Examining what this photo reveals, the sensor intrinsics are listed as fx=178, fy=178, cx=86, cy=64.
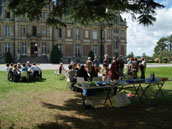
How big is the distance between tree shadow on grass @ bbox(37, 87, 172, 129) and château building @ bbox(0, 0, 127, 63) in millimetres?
25035

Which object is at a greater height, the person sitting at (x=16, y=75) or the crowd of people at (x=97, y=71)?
the crowd of people at (x=97, y=71)

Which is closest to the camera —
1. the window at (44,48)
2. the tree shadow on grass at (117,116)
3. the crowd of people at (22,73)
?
the tree shadow on grass at (117,116)

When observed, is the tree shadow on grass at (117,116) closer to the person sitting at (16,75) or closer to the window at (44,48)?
the person sitting at (16,75)

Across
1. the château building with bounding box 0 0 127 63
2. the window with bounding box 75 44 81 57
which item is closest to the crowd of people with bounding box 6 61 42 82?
the château building with bounding box 0 0 127 63

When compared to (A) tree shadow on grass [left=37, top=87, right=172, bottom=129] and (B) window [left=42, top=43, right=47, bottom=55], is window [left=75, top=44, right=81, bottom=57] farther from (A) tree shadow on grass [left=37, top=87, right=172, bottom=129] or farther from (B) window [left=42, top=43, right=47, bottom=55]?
(A) tree shadow on grass [left=37, top=87, right=172, bottom=129]

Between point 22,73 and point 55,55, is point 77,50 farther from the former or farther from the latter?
point 22,73

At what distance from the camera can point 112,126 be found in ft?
14.8

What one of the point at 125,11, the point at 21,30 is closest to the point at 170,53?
the point at 21,30

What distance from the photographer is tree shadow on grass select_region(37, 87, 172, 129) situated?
4.57m

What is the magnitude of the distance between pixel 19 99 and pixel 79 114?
297 centimetres

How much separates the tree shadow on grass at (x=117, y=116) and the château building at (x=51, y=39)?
25035 mm

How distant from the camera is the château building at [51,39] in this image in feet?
108

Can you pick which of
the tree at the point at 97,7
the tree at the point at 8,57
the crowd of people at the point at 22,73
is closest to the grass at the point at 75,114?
the tree at the point at 97,7

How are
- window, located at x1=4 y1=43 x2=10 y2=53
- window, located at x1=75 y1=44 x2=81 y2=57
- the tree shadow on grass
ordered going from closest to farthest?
the tree shadow on grass → window, located at x1=4 y1=43 x2=10 y2=53 → window, located at x1=75 y1=44 x2=81 y2=57
